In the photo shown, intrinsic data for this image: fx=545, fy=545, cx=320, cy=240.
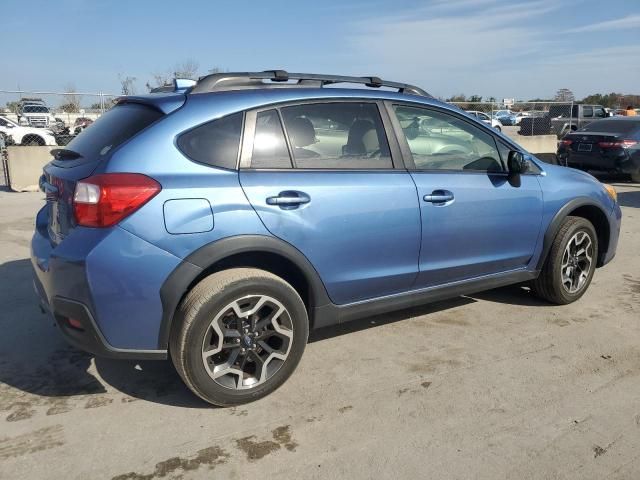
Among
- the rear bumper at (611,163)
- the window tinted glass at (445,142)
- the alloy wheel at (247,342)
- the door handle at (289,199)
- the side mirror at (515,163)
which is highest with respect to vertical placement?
the window tinted glass at (445,142)

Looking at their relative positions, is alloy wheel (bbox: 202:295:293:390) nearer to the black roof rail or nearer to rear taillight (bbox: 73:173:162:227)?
rear taillight (bbox: 73:173:162:227)

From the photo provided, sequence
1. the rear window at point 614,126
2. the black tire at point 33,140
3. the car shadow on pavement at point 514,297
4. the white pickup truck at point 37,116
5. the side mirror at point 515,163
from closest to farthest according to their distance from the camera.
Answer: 1. the side mirror at point 515,163
2. the car shadow on pavement at point 514,297
3. the rear window at point 614,126
4. the black tire at point 33,140
5. the white pickup truck at point 37,116

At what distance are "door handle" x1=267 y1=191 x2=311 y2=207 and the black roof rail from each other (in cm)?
72

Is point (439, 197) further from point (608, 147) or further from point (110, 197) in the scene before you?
point (608, 147)

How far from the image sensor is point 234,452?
2.63m

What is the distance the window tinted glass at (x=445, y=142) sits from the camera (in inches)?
144

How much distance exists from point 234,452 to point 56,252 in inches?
52.9

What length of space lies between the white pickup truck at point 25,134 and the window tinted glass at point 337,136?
17.6 m

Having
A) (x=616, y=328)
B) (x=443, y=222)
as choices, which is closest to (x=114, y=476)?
(x=443, y=222)

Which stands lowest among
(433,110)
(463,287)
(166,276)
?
(463,287)

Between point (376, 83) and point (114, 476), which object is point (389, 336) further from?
point (114, 476)

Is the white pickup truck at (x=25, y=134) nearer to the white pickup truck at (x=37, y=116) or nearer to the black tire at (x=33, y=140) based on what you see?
the black tire at (x=33, y=140)

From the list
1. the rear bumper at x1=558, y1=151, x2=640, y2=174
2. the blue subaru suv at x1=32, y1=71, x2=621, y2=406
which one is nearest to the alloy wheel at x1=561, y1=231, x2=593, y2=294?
the blue subaru suv at x1=32, y1=71, x2=621, y2=406

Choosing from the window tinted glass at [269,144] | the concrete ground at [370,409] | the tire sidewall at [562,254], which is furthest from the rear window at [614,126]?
the window tinted glass at [269,144]
